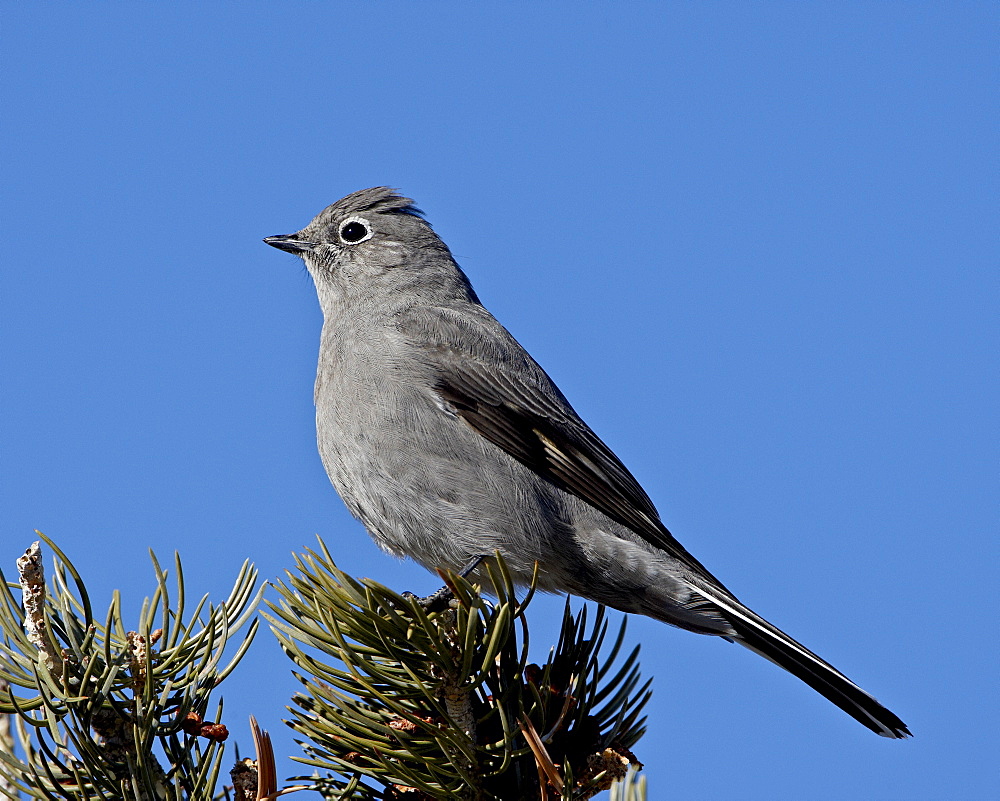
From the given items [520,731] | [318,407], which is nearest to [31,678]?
[520,731]

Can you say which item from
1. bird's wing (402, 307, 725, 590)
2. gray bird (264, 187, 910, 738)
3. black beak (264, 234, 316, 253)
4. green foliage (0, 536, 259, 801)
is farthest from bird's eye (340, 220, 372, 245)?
green foliage (0, 536, 259, 801)

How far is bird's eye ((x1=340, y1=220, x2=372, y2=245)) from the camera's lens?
6.92 meters

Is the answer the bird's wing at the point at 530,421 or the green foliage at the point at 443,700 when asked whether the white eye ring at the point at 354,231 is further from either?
the green foliage at the point at 443,700

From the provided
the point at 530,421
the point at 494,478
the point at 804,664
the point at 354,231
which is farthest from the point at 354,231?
the point at 804,664

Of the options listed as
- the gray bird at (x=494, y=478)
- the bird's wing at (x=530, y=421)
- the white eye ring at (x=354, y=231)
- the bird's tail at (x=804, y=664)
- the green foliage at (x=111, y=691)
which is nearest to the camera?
the green foliage at (x=111, y=691)

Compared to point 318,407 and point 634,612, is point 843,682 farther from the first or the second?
point 318,407

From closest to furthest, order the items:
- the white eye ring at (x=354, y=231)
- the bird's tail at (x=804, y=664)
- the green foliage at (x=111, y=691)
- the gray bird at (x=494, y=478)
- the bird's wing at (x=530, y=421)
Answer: the green foliage at (x=111, y=691) < the bird's tail at (x=804, y=664) < the gray bird at (x=494, y=478) < the bird's wing at (x=530, y=421) < the white eye ring at (x=354, y=231)

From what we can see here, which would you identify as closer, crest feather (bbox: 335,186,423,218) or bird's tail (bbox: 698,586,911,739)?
bird's tail (bbox: 698,586,911,739)

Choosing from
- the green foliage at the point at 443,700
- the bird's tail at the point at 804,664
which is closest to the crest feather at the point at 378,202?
the bird's tail at the point at 804,664

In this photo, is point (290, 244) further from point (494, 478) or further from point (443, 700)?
point (443, 700)

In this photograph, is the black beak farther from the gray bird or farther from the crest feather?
the gray bird

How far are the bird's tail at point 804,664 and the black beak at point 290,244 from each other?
3.71 metres

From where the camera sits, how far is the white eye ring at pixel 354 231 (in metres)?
6.92

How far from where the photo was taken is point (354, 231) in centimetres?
696
